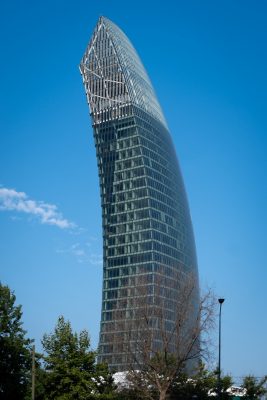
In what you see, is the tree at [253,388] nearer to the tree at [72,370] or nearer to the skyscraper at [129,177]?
the tree at [72,370]

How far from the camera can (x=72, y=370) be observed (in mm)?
54969

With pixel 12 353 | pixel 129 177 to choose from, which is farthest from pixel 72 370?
pixel 129 177

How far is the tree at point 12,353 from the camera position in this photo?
188ft

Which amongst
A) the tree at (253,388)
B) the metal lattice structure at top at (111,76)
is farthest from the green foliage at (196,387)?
the metal lattice structure at top at (111,76)

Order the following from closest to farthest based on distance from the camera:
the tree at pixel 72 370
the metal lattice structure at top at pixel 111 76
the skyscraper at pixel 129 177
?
the tree at pixel 72 370
the skyscraper at pixel 129 177
the metal lattice structure at top at pixel 111 76

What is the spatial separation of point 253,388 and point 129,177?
109013 millimetres

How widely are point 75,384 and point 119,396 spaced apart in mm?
5814

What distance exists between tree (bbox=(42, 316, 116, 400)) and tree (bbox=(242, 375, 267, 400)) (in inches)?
539

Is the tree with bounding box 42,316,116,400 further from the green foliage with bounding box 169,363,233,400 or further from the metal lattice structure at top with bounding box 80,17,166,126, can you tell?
the metal lattice structure at top with bounding box 80,17,166,126

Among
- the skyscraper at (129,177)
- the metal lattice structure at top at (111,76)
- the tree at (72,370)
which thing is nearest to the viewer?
the tree at (72,370)

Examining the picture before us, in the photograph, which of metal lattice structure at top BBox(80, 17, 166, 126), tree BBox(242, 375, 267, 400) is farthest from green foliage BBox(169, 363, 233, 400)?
metal lattice structure at top BBox(80, 17, 166, 126)

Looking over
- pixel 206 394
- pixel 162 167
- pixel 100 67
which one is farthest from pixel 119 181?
pixel 206 394

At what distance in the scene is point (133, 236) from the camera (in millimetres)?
163375

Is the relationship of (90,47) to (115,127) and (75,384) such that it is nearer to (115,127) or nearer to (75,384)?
(115,127)
